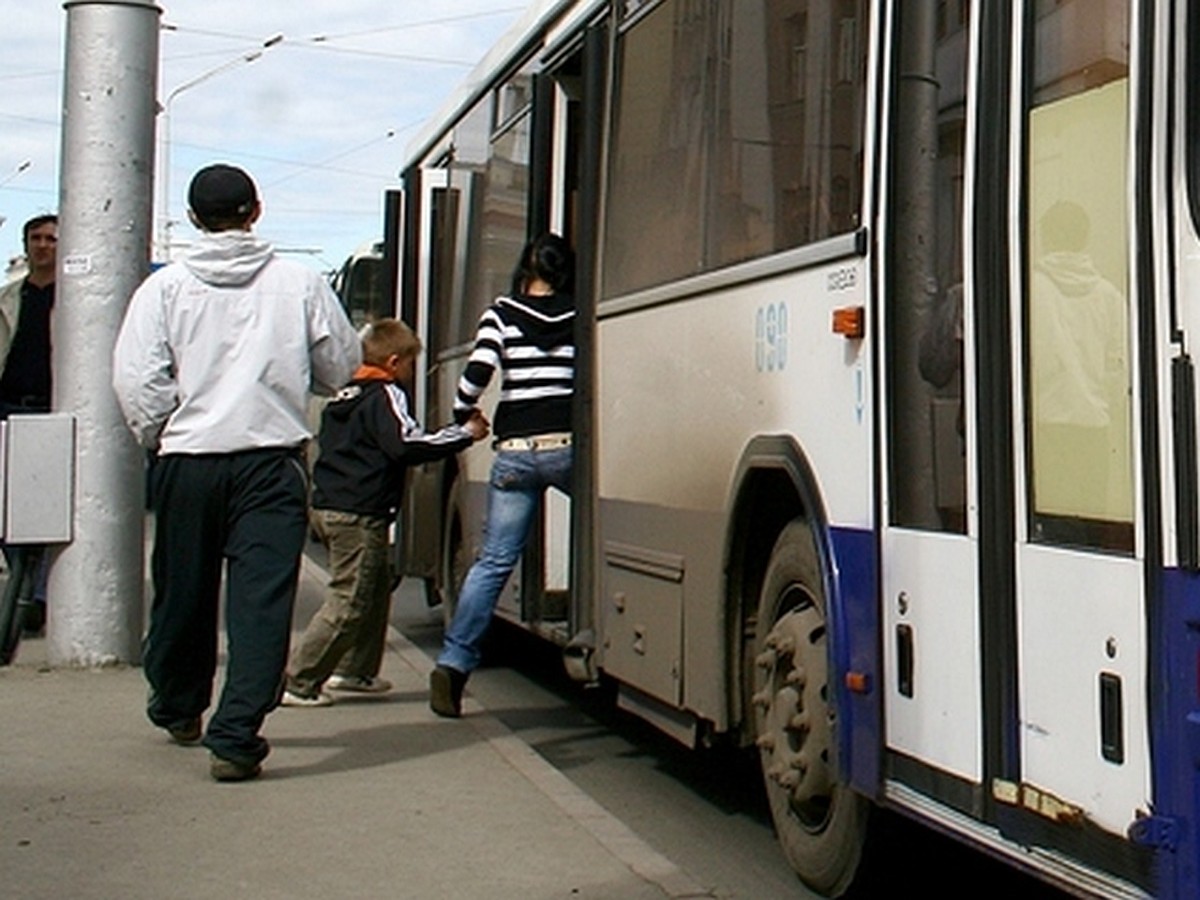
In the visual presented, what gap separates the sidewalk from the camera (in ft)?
19.9

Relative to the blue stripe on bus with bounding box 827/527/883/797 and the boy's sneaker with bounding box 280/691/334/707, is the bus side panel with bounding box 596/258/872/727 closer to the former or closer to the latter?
the blue stripe on bus with bounding box 827/527/883/797

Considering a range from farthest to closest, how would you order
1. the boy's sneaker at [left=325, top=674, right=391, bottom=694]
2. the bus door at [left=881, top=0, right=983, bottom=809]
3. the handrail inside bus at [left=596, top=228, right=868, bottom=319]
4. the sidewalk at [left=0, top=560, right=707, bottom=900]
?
the boy's sneaker at [left=325, top=674, right=391, bottom=694] < the sidewalk at [left=0, top=560, right=707, bottom=900] < the handrail inside bus at [left=596, top=228, right=868, bottom=319] < the bus door at [left=881, top=0, right=983, bottom=809]

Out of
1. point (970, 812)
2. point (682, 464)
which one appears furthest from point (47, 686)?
point (970, 812)

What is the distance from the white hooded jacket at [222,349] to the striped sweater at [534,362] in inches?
54.6

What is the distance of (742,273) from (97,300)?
4.55 meters

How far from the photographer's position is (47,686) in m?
9.73

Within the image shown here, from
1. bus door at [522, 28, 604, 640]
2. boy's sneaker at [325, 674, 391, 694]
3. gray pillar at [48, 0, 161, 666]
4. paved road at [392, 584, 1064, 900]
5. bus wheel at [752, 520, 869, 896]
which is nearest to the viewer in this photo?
bus wheel at [752, 520, 869, 896]

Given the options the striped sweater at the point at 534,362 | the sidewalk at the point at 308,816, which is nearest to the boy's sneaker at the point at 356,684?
the sidewalk at the point at 308,816

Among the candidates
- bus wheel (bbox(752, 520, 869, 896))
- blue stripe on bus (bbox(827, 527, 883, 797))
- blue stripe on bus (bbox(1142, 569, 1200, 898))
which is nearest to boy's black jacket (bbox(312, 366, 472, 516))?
bus wheel (bbox(752, 520, 869, 896))

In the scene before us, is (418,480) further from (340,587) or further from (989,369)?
(989,369)

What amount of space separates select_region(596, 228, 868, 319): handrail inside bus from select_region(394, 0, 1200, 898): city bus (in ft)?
0.05

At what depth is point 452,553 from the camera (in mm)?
11430

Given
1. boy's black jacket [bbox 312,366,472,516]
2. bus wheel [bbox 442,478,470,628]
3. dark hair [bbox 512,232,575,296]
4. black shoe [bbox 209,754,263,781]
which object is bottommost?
black shoe [bbox 209,754,263,781]

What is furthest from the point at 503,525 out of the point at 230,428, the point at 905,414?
the point at 905,414
